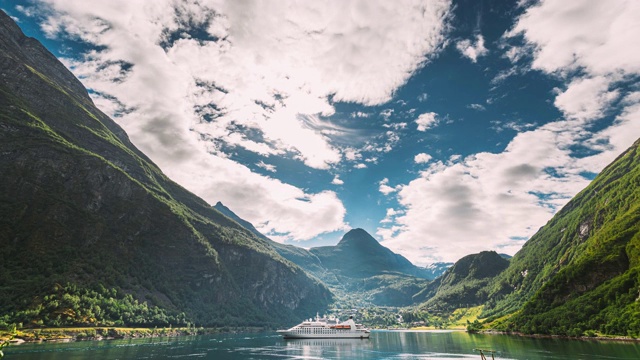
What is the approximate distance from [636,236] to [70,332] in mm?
277099

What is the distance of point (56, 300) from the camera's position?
631ft

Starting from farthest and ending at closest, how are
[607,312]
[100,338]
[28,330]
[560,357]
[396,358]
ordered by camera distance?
1. [100,338]
2. [28,330]
3. [607,312]
4. [396,358]
5. [560,357]

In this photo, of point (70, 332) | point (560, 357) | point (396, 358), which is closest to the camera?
point (560, 357)

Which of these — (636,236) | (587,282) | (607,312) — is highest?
(636,236)

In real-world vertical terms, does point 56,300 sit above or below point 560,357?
above

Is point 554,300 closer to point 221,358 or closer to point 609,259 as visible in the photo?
point 609,259

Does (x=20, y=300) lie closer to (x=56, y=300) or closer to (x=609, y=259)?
(x=56, y=300)

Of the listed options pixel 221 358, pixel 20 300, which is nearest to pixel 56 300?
pixel 20 300

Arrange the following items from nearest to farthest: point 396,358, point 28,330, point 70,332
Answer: point 396,358 < point 28,330 < point 70,332

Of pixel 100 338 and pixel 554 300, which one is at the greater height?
pixel 554 300

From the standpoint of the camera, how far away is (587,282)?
170375 millimetres

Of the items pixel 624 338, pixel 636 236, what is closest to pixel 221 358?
pixel 624 338

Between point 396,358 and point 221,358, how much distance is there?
2088 inches

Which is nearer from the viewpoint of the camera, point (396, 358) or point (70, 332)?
point (396, 358)
